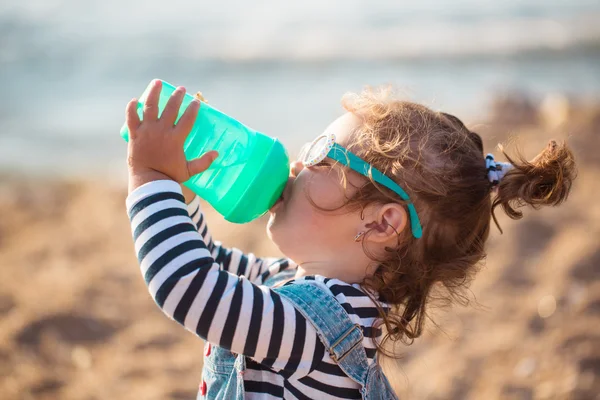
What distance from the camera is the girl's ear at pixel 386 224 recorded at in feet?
5.50

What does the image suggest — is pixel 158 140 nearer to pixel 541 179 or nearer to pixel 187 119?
pixel 187 119

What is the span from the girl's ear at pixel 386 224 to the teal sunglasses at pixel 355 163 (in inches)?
1.1

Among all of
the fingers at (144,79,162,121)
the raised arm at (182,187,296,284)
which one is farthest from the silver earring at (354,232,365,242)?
the fingers at (144,79,162,121)

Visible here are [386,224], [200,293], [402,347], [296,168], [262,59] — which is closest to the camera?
[200,293]

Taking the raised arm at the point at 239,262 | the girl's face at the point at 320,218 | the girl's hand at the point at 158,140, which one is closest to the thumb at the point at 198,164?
the girl's hand at the point at 158,140

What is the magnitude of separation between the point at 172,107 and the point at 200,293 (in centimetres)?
48

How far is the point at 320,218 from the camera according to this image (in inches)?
66.6

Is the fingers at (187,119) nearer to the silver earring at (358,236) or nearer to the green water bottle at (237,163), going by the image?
the green water bottle at (237,163)

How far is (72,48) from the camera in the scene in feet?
36.3

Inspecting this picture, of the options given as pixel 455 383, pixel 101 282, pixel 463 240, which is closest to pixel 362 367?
pixel 463 240

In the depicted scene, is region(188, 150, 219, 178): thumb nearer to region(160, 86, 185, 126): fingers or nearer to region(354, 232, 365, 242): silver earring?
region(160, 86, 185, 126): fingers

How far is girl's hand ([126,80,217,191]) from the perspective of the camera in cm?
148

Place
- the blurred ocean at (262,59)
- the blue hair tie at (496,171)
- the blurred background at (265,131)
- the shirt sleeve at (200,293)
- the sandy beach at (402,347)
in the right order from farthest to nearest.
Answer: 1. the blurred ocean at (262,59)
2. the blurred background at (265,131)
3. the sandy beach at (402,347)
4. the blue hair tie at (496,171)
5. the shirt sleeve at (200,293)

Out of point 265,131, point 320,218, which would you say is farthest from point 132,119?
point 265,131
